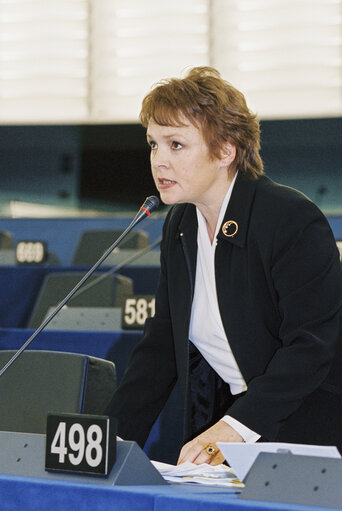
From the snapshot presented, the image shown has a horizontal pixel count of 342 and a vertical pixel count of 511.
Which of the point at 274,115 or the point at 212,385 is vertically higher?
the point at 274,115

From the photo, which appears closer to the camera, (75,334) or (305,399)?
(305,399)

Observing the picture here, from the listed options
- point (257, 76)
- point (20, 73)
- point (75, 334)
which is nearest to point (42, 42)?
point (20, 73)

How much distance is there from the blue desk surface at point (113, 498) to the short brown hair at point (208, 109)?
2.47 feet

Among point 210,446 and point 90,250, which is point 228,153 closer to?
point 210,446

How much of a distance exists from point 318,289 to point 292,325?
78 mm

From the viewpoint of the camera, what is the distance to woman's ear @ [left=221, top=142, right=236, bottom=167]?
162cm

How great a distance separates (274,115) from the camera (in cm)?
609

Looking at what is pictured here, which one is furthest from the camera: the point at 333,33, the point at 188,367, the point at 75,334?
the point at 333,33

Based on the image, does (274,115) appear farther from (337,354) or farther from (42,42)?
(337,354)

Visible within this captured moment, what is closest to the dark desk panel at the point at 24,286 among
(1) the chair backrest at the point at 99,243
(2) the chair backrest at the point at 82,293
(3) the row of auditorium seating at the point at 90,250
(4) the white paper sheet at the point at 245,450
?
(3) the row of auditorium seating at the point at 90,250

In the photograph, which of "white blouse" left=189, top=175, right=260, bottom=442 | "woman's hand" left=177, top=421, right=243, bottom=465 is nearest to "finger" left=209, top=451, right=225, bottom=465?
"woman's hand" left=177, top=421, right=243, bottom=465

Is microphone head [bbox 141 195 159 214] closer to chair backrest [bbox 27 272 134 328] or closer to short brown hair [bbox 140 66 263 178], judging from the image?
short brown hair [bbox 140 66 263 178]

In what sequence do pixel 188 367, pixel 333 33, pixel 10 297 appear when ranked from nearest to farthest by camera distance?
pixel 188 367 < pixel 10 297 < pixel 333 33

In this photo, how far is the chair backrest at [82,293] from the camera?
359cm
